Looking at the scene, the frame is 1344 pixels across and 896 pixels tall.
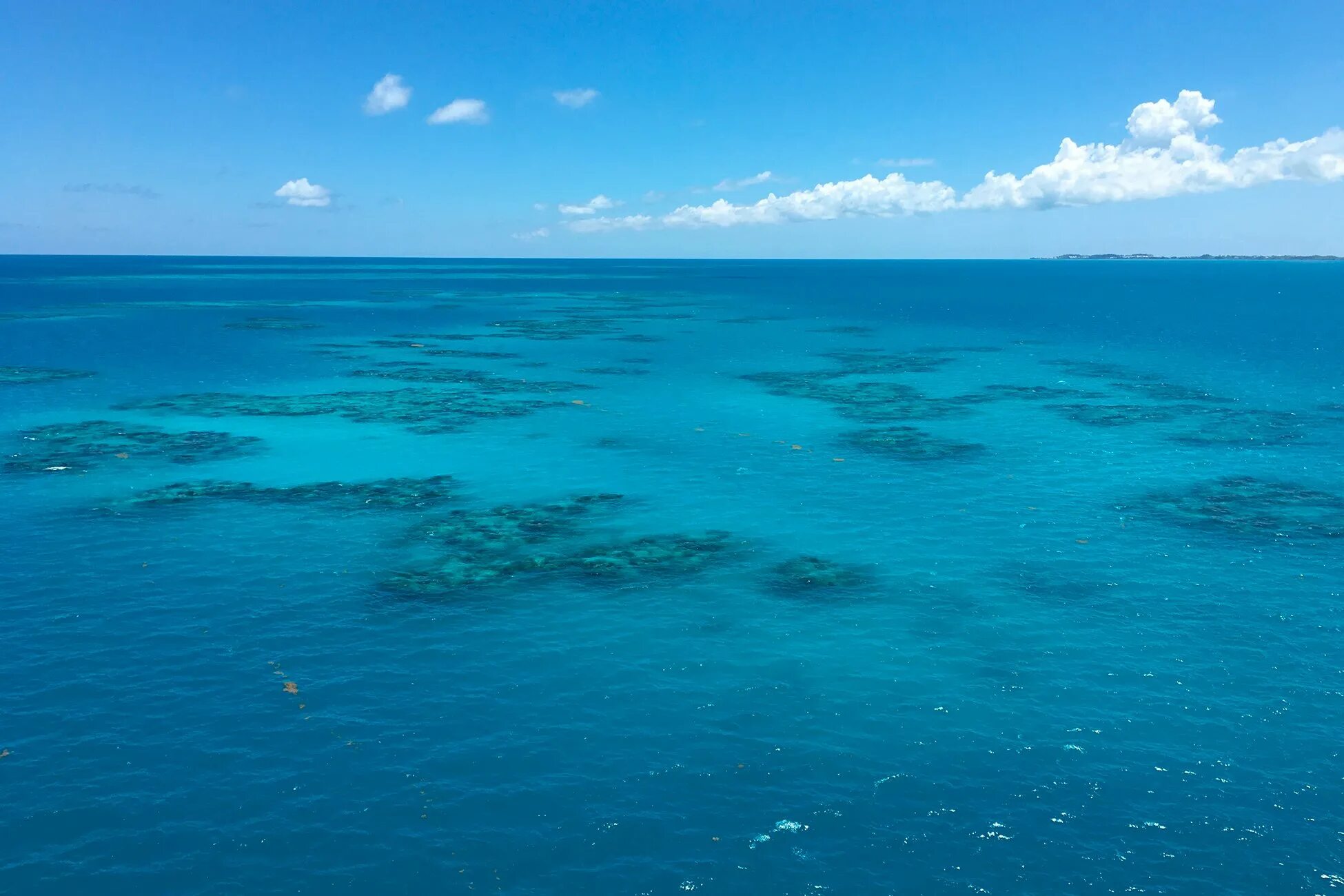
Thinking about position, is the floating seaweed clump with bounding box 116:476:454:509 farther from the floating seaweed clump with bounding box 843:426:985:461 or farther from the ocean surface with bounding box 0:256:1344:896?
the floating seaweed clump with bounding box 843:426:985:461

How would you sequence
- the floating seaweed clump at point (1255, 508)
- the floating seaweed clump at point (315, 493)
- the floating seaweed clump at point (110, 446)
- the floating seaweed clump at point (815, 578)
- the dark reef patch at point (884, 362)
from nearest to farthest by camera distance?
the floating seaweed clump at point (815, 578) → the floating seaweed clump at point (1255, 508) → the floating seaweed clump at point (315, 493) → the floating seaweed clump at point (110, 446) → the dark reef patch at point (884, 362)

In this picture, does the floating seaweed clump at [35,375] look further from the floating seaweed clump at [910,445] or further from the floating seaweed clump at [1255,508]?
the floating seaweed clump at [1255,508]

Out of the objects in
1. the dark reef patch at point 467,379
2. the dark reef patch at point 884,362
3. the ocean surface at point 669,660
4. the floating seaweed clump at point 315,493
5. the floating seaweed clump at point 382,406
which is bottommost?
the ocean surface at point 669,660

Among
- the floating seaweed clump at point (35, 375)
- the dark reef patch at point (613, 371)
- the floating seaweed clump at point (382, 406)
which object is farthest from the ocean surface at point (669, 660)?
the dark reef patch at point (613, 371)

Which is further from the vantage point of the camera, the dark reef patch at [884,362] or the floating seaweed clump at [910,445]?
the dark reef patch at [884,362]

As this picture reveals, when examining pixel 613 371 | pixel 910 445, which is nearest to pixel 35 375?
pixel 613 371

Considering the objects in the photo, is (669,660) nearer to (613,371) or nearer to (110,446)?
(110,446)

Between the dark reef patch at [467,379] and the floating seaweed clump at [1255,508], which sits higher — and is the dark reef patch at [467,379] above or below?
above

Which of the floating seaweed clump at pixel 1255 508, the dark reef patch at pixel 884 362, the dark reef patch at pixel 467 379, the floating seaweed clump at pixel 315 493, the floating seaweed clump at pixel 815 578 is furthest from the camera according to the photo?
the dark reef patch at pixel 884 362
